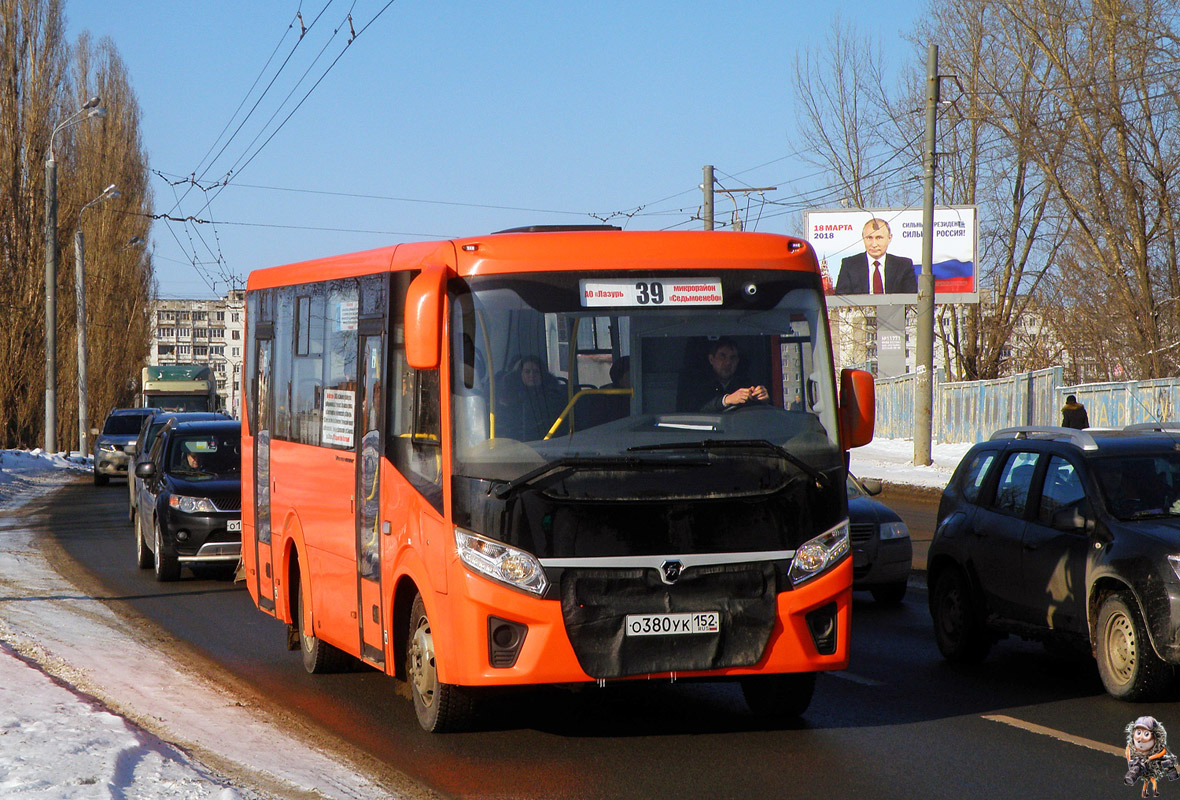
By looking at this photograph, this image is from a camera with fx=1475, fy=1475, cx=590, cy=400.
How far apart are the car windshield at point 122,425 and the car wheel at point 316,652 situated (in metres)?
27.8

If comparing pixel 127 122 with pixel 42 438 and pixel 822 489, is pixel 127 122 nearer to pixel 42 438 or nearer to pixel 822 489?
pixel 42 438

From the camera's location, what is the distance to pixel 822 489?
706 centimetres

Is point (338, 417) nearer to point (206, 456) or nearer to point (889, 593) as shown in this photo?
point (889, 593)

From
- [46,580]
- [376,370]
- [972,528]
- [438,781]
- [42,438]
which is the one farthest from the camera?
[42,438]

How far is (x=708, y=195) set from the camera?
41312 mm

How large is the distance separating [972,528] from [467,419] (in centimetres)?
425

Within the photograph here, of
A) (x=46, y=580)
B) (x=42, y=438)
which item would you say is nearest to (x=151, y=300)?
(x=42, y=438)

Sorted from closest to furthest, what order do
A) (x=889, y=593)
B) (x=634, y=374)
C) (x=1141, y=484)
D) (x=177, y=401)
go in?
1. (x=634, y=374)
2. (x=1141, y=484)
3. (x=889, y=593)
4. (x=177, y=401)

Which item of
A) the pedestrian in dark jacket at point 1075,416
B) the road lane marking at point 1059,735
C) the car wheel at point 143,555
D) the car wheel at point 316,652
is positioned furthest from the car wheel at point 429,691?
the pedestrian in dark jacket at point 1075,416

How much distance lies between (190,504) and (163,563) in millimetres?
660

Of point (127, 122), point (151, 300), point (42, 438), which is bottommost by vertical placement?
point (42, 438)

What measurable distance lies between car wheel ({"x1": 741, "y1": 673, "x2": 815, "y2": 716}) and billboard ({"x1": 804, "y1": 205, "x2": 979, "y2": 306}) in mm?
40260

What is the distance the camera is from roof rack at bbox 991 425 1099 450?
348 inches

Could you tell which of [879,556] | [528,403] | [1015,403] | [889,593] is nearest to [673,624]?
[528,403]
